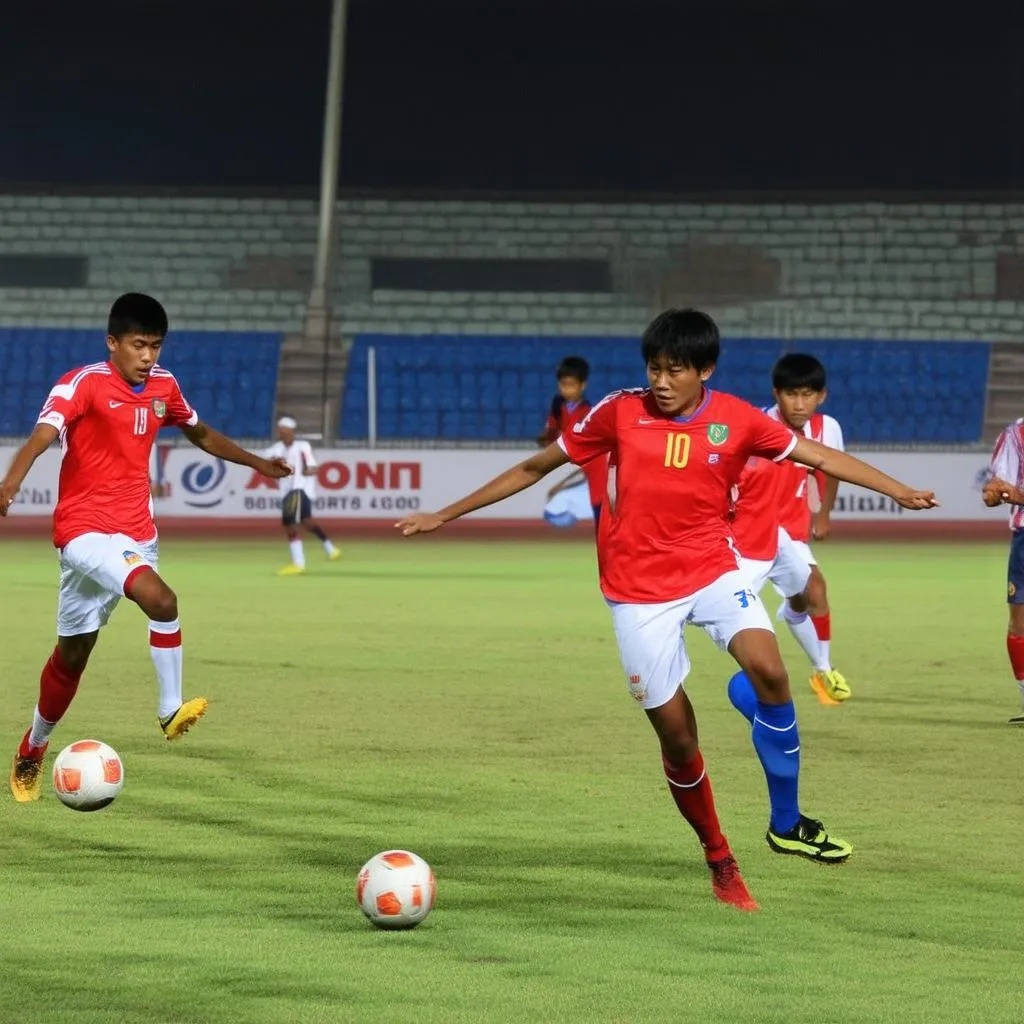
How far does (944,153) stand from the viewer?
3359 centimetres

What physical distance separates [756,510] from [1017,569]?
174cm

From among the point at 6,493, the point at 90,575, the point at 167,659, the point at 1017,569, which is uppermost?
the point at 6,493

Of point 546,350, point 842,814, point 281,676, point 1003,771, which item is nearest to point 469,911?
point 842,814

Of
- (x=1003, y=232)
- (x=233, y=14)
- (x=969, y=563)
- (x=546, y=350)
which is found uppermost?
(x=233, y=14)

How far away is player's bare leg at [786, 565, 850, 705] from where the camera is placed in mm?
10891

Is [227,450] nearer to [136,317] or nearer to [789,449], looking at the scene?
[136,317]

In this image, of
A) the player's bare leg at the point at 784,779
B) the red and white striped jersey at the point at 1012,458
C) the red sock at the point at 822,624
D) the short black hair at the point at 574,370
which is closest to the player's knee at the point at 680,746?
the player's bare leg at the point at 784,779

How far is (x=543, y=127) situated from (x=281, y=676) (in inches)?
916

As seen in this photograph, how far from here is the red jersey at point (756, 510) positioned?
30.5 ft

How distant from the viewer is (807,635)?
11.0 metres

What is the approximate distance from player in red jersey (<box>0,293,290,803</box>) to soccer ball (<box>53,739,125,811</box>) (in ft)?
2.23

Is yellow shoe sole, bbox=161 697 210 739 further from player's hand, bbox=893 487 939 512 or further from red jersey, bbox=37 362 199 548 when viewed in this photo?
player's hand, bbox=893 487 939 512

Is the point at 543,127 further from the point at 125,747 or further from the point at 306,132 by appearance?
the point at 125,747

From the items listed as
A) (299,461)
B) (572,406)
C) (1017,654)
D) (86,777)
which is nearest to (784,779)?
(86,777)
